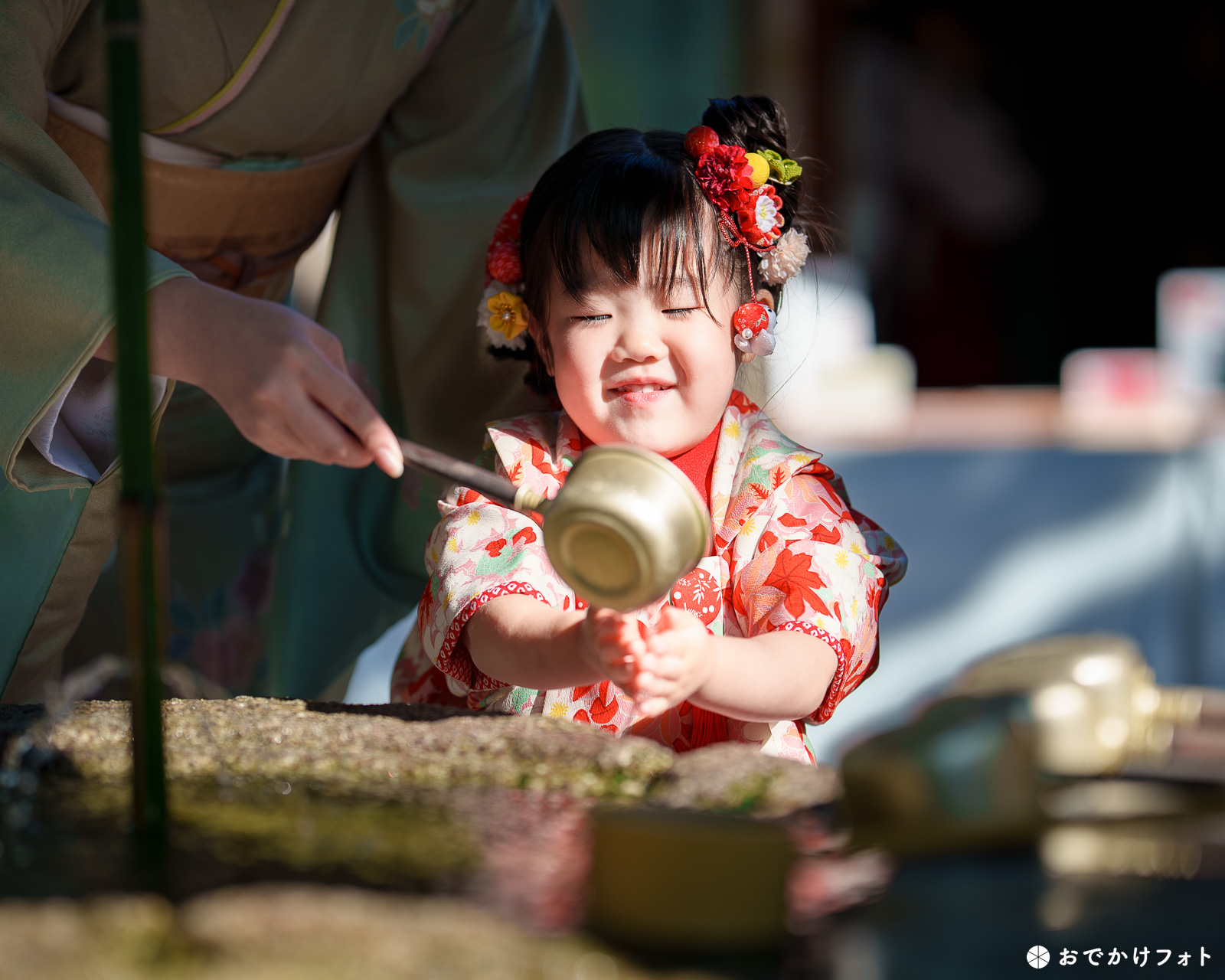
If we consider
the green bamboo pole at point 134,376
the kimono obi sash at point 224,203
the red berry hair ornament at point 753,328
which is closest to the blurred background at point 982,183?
the kimono obi sash at point 224,203

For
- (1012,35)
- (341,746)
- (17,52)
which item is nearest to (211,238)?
(17,52)

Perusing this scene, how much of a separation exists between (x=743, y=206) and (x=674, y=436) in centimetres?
26

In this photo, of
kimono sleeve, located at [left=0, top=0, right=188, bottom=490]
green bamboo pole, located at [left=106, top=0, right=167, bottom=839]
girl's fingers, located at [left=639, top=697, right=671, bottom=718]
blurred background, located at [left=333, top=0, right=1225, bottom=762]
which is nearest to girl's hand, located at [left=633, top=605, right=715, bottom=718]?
girl's fingers, located at [left=639, top=697, right=671, bottom=718]

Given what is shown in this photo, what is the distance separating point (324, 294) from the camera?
175cm

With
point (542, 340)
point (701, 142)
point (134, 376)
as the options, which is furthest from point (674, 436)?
point (134, 376)

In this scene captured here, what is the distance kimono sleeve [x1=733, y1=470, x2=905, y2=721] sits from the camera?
1.28 meters

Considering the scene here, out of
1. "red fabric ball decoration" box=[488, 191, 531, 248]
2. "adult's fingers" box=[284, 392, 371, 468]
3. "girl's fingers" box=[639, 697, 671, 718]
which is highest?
"red fabric ball decoration" box=[488, 191, 531, 248]

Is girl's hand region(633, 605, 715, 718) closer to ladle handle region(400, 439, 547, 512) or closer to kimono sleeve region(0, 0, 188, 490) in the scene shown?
ladle handle region(400, 439, 547, 512)

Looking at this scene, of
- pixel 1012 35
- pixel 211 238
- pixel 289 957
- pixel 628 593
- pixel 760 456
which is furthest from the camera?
pixel 1012 35

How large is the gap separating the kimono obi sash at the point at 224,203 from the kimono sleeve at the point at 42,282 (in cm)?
28

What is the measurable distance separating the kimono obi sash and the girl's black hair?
346 millimetres

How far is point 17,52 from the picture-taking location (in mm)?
1268

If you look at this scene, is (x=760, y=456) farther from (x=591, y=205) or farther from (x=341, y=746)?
(x=341, y=746)

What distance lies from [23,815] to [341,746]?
0.75 ft
